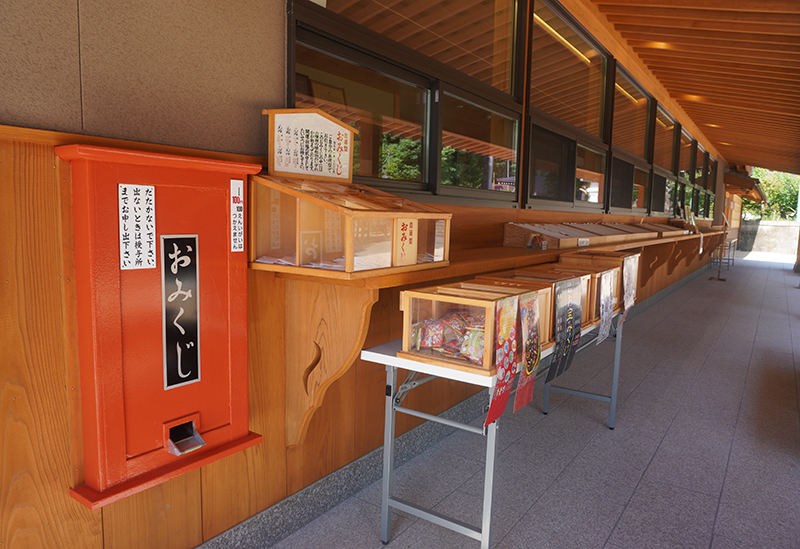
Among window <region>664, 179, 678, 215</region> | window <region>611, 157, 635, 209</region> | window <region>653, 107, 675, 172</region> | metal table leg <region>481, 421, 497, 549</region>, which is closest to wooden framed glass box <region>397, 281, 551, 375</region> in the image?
metal table leg <region>481, 421, 497, 549</region>

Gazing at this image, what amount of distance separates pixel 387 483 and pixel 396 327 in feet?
2.36

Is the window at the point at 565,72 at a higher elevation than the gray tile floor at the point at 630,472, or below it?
higher

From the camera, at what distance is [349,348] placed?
1.69 m

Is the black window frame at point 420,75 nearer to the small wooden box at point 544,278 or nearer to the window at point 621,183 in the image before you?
the small wooden box at point 544,278

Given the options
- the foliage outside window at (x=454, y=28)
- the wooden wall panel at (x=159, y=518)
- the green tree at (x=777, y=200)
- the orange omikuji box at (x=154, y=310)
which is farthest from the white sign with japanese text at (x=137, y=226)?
the green tree at (x=777, y=200)

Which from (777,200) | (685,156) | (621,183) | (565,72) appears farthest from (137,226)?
(777,200)

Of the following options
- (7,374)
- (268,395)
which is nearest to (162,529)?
(268,395)

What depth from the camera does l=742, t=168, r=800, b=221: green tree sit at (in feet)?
108

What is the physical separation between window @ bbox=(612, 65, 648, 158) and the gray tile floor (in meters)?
2.75

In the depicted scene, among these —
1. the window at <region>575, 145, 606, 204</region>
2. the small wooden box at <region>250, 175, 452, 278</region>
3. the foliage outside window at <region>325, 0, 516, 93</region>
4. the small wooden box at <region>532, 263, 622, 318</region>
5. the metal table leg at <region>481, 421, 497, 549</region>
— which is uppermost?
the foliage outside window at <region>325, 0, 516, 93</region>

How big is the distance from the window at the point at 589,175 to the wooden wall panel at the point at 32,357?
418cm

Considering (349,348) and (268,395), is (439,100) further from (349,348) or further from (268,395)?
(268,395)

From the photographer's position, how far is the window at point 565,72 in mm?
3795

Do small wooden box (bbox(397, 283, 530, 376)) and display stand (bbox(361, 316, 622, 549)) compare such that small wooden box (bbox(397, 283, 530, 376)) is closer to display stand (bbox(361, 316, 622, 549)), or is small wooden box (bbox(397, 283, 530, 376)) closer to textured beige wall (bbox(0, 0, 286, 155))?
display stand (bbox(361, 316, 622, 549))
